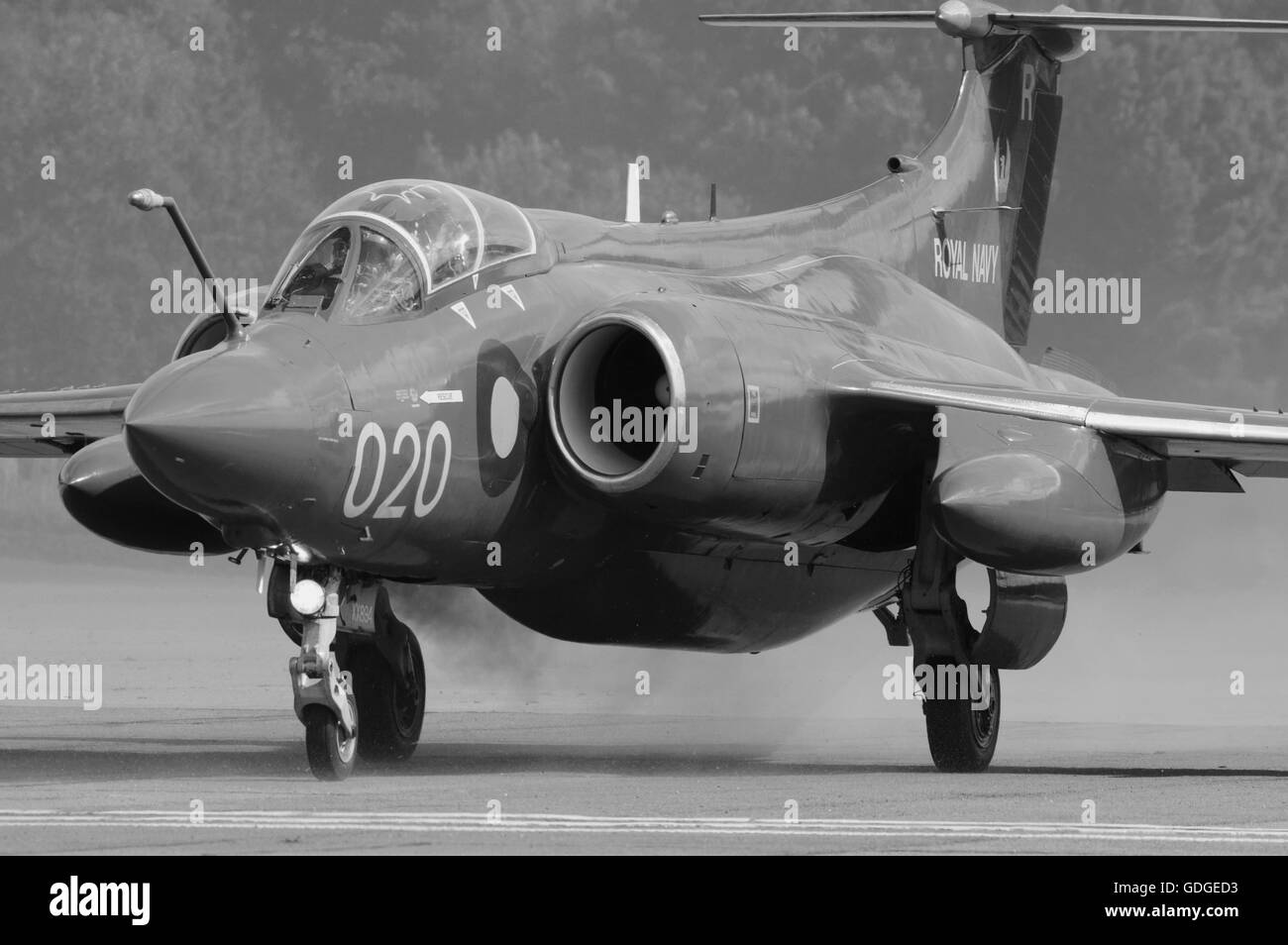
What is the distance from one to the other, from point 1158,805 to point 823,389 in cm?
307

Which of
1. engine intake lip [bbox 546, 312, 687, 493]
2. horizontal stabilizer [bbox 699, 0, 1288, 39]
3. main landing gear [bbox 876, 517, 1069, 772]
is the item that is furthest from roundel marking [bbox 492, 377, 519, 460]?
horizontal stabilizer [bbox 699, 0, 1288, 39]

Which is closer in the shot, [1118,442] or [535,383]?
[535,383]

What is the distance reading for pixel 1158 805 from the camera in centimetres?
996

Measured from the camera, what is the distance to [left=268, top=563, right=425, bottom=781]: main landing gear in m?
10.1

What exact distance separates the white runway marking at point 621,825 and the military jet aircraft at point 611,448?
1.53 meters

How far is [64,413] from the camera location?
1371cm

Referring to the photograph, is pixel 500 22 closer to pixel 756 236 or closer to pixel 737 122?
pixel 737 122

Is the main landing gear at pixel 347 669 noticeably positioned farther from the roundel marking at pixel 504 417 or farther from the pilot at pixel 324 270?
the pilot at pixel 324 270

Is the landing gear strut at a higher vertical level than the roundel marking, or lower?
lower

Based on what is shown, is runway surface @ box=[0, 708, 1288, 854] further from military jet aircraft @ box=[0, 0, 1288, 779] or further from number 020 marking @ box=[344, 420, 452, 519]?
number 020 marking @ box=[344, 420, 452, 519]

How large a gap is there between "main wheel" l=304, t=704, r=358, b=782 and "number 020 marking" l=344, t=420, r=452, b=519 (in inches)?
40.1

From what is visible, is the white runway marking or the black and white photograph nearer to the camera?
the white runway marking

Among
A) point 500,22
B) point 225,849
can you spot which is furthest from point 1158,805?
point 500,22

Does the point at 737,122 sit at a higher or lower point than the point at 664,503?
higher
